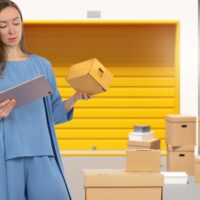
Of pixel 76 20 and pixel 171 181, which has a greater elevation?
pixel 76 20

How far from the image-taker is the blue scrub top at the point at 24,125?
1941 millimetres

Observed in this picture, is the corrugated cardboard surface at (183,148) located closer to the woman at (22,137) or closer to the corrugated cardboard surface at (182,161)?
the corrugated cardboard surface at (182,161)

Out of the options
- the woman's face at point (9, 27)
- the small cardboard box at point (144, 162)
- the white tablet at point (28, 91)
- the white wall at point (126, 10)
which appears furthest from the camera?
the white wall at point (126, 10)

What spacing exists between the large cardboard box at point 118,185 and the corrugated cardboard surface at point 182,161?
6.35ft

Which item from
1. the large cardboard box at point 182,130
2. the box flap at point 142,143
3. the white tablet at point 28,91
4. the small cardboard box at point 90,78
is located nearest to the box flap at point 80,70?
the small cardboard box at point 90,78

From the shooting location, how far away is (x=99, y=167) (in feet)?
18.1

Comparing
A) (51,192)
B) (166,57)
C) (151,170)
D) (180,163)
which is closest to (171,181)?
(180,163)

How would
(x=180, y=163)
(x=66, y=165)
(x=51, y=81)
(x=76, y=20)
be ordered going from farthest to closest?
(x=76, y=20)
(x=66, y=165)
(x=180, y=163)
(x=51, y=81)

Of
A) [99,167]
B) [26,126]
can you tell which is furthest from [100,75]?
[99,167]

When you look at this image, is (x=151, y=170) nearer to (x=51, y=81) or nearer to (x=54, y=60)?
(x=51, y=81)

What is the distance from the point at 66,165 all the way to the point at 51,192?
3610mm

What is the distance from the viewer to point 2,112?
6.25ft

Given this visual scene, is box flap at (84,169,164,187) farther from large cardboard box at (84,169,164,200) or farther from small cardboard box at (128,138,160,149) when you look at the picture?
small cardboard box at (128,138,160,149)

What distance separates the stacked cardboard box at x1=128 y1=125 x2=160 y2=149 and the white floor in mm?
320
